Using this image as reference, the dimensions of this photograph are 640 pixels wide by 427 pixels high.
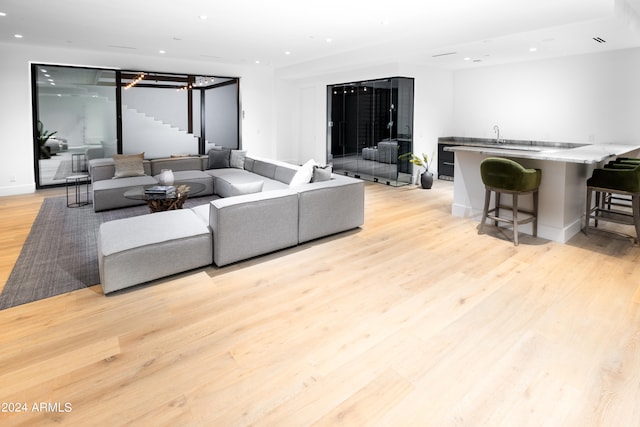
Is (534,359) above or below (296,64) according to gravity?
below

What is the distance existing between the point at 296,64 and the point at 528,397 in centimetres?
847

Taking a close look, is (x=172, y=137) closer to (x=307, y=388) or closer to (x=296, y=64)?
(x=296, y=64)

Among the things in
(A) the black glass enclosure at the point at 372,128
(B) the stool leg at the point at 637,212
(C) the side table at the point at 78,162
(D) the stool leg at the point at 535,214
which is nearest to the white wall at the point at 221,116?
(A) the black glass enclosure at the point at 372,128

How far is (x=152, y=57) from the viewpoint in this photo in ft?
26.9

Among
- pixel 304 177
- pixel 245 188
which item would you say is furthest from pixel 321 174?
pixel 245 188

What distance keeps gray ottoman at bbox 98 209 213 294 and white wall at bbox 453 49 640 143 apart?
685 centimetres

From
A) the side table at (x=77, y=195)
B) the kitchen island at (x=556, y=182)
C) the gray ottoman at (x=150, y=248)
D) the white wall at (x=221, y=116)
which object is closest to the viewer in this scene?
the gray ottoman at (x=150, y=248)

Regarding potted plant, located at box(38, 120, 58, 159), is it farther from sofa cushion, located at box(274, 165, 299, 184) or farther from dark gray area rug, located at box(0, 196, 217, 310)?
sofa cushion, located at box(274, 165, 299, 184)

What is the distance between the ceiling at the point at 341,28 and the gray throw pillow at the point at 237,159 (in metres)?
1.92

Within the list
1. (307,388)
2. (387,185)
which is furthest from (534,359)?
(387,185)

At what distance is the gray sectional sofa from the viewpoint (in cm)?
329

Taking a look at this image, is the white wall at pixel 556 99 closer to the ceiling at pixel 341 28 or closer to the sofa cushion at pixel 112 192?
the ceiling at pixel 341 28

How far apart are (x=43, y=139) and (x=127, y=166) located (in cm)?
215

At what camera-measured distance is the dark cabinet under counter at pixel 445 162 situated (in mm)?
8758
